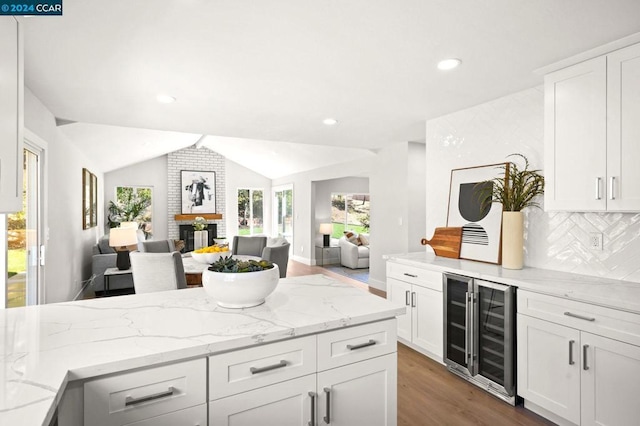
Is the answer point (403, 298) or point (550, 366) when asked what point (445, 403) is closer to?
point (550, 366)

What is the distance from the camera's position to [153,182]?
30.8ft

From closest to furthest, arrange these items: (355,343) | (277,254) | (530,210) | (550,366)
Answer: (355,343), (550,366), (530,210), (277,254)

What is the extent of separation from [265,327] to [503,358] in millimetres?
1930

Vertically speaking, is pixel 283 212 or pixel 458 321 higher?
pixel 283 212

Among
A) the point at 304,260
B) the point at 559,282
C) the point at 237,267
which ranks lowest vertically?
the point at 304,260

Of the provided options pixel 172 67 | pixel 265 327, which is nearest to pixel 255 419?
pixel 265 327

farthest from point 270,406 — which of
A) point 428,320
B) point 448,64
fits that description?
point 448,64

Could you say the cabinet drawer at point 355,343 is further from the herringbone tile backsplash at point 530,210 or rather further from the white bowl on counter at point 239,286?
the herringbone tile backsplash at point 530,210

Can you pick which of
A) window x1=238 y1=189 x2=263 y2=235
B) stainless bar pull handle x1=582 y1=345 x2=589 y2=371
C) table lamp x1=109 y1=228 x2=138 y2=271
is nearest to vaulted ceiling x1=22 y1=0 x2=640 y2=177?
table lamp x1=109 y1=228 x2=138 y2=271

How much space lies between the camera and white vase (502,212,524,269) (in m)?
2.64

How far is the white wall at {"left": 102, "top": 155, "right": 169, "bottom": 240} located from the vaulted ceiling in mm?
5997

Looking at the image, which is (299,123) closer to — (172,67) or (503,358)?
(172,67)

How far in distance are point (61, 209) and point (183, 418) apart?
3.88 m

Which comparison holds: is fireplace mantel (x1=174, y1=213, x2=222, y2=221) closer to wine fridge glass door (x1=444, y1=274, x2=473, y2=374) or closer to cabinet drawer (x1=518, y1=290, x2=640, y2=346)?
wine fridge glass door (x1=444, y1=274, x2=473, y2=374)
